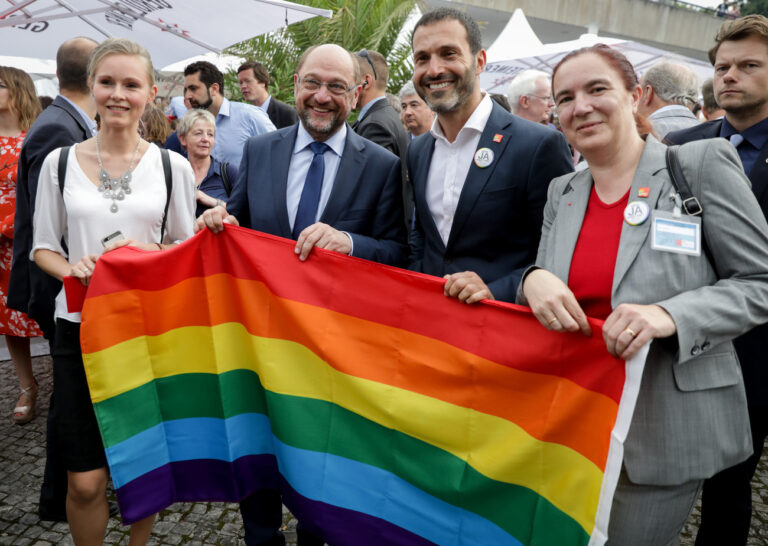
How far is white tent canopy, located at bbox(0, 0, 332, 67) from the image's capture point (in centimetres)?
618

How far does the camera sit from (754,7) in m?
35.8

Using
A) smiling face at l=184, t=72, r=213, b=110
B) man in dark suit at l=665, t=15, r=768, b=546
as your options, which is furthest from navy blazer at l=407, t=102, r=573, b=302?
smiling face at l=184, t=72, r=213, b=110

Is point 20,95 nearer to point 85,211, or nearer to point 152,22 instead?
point 152,22

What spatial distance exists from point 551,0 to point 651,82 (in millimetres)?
27104

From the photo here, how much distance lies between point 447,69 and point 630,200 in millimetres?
1087

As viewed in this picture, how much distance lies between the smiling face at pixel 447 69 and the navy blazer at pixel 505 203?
164 mm

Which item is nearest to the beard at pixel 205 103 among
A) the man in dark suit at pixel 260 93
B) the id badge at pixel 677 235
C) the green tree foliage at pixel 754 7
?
the man in dark suit at pixel 260 93

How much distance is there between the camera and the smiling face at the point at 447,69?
8.80 feet

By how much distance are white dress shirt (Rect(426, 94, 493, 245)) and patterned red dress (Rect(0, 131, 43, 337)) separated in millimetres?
3385

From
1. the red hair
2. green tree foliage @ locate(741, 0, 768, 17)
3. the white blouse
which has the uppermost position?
green tree foliage @ locate(741, 0, 768, 17)

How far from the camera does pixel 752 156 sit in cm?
298

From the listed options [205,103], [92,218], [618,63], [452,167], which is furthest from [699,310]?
[205,103]

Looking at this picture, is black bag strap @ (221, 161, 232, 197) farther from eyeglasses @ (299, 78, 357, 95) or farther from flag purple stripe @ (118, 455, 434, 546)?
flag purple stripe @ (118, 455, 434, 546)

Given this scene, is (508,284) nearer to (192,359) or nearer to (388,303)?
(388,303)
